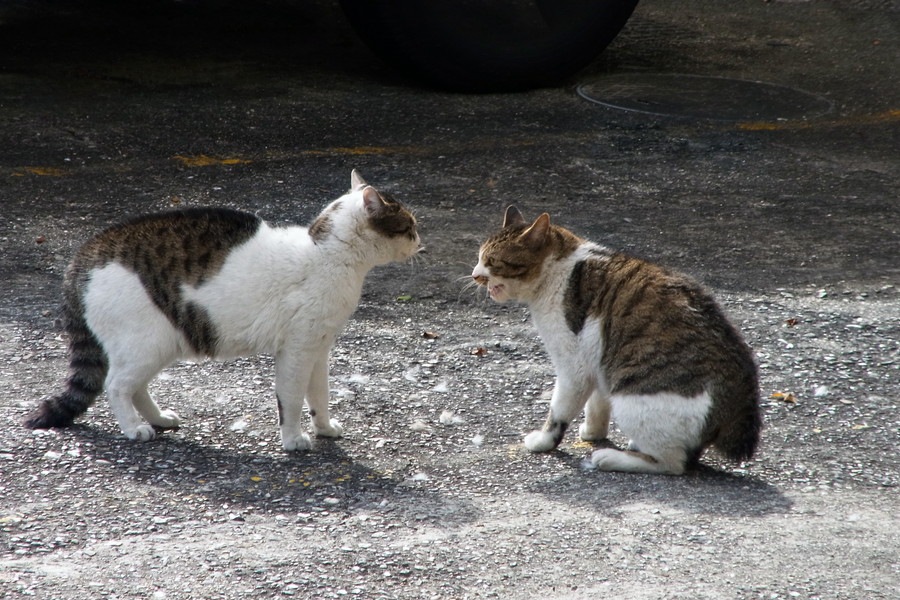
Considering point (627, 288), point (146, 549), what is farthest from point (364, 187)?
point (146, 549)

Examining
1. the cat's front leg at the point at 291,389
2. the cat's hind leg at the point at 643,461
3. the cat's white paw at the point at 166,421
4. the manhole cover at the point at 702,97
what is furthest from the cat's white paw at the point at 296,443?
the manhole cover at the point at 702,97

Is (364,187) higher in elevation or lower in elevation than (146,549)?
higher

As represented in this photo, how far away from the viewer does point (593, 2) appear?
8.95 m

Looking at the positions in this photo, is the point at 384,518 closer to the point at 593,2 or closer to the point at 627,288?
the point at 627,288

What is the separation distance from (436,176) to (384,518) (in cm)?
400

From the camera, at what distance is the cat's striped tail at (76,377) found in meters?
4.48

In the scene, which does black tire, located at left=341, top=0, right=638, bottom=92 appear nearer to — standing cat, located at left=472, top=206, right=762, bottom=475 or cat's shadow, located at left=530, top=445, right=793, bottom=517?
standing cat, located at left=472, top=206, right=762, bottom=475

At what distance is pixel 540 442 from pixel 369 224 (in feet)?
3.67

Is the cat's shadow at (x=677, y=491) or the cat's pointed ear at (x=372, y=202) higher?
the cat's pointed ear at (x=372, y=202)

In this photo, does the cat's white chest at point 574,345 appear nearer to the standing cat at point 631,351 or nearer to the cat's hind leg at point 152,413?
the standing cat at point 631,351

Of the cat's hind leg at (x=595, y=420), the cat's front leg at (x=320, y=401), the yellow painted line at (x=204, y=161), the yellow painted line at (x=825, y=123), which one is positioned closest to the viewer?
the cat's front leg at (x=320, y=401)

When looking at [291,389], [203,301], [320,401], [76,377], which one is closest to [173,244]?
[203,301]

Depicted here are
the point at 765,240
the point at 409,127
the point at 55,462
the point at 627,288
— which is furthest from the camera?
the point at 409,127

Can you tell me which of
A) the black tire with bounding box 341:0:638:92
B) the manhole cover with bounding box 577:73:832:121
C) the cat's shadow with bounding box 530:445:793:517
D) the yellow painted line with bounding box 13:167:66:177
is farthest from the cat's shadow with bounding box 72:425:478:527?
the manhole cover with bounding box 577:73:832:121
